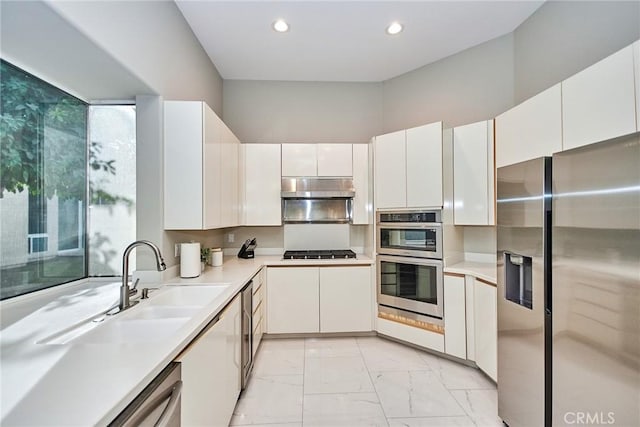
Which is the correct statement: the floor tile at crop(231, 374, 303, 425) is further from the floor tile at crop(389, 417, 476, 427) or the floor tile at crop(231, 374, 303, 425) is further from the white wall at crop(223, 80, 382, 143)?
the white wall at crop(223, 80, 382, 143)

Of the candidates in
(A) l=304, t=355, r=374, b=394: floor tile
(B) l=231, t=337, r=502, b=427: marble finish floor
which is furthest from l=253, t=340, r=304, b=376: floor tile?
(A) l=304, t=355, r=374, b=394: floor tile

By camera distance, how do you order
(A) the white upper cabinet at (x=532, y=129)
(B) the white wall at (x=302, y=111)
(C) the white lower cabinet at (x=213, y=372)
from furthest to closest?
(B) the white wall at (x=302, y=111)
(A) the white upper cabinet at (x=532, y=129)
(C) the white lower cabinet at (x=213, y=372)

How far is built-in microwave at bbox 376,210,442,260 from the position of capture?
269 cm

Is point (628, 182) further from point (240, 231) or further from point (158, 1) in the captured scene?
point (240, 231)

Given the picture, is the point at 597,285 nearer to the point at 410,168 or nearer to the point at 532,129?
the point at 532,129

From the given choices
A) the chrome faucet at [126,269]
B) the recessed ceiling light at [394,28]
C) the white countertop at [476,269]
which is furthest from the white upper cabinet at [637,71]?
the chrome faucet at [126,269]

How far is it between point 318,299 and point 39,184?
2.40 metres

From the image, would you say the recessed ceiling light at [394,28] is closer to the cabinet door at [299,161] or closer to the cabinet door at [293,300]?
the cabinet door at [299,161]

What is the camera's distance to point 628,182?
1.07 metres

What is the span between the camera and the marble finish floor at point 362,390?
6.19 ft

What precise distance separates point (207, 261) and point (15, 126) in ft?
5.61

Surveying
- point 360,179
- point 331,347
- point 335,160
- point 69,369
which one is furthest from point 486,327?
point 69,369

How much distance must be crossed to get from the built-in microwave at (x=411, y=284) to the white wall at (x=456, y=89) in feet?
5.39

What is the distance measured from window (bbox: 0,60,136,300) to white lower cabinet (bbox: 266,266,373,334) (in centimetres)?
152
